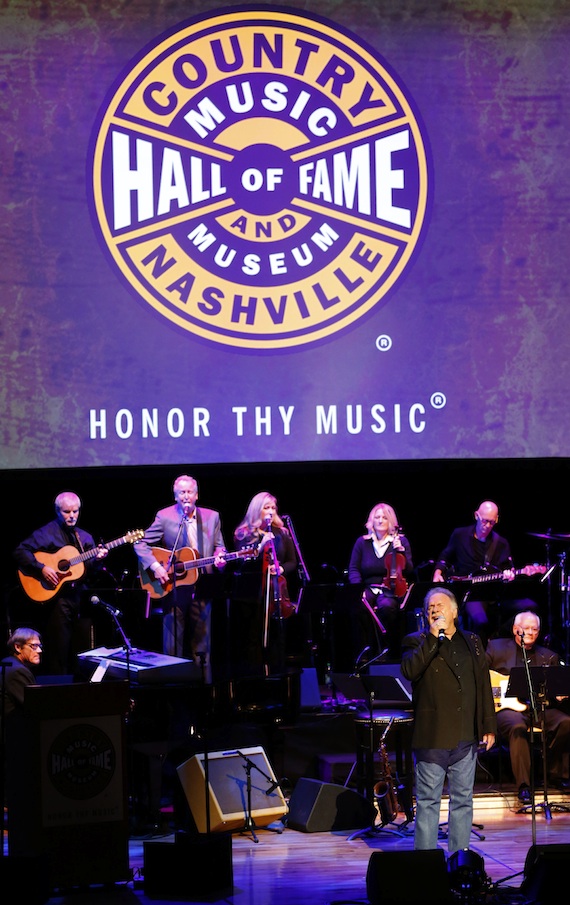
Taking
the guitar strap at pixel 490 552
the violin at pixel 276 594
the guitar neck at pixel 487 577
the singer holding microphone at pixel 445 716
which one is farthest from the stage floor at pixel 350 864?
the guitar strap at pixel 490 552

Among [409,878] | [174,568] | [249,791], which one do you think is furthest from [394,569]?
[409,878]

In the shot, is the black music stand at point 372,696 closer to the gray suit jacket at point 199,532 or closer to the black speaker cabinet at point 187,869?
the black speaker cabinet at point 187,869

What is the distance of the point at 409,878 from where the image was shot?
475 centimetres

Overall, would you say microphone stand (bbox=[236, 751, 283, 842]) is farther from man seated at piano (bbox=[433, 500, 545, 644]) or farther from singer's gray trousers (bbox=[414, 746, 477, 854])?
man seated at piano (bbox=[433, 500, 545, 644])

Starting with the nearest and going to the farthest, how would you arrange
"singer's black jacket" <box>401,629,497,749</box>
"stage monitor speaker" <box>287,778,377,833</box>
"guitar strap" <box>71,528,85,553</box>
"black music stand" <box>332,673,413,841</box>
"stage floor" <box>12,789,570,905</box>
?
1. "stage floor" <box>12,789,570,905</box>
2. "singer's black jacket" <box>401,629,497,749</box>
3. "black music stand" <box>332,673,413,841</box>
4. "stage monitor speaker" <box>287,778,377,833</box>
5. "guitar strap" <box>71,528,85,553</box>

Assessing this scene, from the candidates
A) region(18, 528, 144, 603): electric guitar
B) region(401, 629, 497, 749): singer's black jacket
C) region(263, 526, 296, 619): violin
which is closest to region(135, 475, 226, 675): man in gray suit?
region(18, 528, 144, 603): electric guitar

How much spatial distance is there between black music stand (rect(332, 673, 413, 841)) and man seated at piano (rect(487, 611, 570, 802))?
954mm

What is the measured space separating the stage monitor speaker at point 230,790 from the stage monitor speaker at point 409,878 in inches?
92.1

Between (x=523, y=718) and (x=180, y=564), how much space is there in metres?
2.61

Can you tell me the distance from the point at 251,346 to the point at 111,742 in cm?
296

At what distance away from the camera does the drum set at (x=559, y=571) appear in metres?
9.49

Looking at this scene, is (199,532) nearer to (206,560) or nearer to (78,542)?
(206,560)

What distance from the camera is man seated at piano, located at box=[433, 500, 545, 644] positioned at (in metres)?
9.50

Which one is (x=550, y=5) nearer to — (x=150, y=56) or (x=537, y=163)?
(x=537, y=163)
